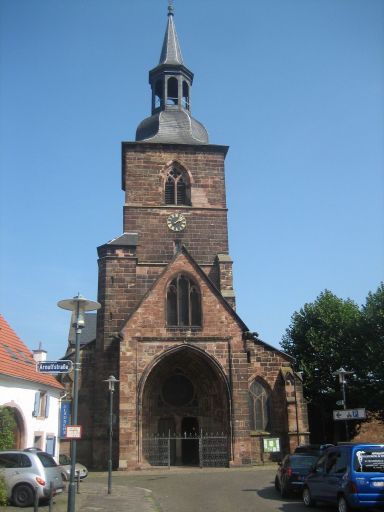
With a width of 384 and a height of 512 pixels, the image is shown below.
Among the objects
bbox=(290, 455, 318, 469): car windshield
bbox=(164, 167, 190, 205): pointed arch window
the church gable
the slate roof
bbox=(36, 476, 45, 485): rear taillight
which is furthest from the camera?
bbox=(164, 167, 190, 205): pointed arch window

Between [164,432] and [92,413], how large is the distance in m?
3.75

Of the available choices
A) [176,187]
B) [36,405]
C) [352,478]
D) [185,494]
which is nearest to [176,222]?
[176,187]

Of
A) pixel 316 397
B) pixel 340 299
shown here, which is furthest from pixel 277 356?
pixel 340 299

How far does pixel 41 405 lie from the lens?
23719 mm

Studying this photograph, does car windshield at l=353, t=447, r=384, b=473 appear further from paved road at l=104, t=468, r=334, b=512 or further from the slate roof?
the slate roof

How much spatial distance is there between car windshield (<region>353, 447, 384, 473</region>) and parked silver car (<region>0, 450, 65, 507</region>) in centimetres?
727

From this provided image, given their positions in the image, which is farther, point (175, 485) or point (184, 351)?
point (184, 351)

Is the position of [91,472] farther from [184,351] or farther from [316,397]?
[316,397]

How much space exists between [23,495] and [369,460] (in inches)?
327

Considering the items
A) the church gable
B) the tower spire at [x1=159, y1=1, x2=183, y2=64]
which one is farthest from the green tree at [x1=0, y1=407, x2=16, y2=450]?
the tower spire at [x1=159, y1=1, x2=183, y2=64]

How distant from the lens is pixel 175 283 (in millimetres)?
28188

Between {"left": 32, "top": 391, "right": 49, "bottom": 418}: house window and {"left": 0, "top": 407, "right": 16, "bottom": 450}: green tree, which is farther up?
{"left": 32, "top": 391, "right": 49, "bottom": 418}: house window

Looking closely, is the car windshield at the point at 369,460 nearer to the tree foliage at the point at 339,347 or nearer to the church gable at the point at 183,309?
the church gable at the point at 183,309

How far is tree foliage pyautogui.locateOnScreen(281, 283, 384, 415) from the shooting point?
33.4 m
